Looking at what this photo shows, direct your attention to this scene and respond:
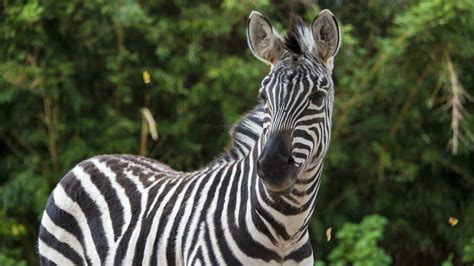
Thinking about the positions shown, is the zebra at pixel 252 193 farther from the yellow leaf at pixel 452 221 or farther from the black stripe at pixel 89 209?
the yellow leaf at pixel 452 221

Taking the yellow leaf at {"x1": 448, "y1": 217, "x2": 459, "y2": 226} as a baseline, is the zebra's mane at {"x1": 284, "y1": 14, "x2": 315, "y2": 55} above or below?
above

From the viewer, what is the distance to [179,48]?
987 centimetres

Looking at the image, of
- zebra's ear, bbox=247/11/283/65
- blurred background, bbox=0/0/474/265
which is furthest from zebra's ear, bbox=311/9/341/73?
blurred background, bbox=0/0/474/265

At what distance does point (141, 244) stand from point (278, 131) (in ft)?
4.65

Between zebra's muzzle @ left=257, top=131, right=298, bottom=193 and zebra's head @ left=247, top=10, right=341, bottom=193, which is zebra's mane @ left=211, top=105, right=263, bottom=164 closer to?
zebra's head @ left=247, top=10, right=341, bottom=193

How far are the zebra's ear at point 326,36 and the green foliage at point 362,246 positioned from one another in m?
3.17

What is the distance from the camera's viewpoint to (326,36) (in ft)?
15.9

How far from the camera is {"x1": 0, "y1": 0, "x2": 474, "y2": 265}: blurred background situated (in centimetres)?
954

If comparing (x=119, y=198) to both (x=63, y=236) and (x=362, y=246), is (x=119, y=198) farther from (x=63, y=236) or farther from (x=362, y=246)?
(x=362, y=246)

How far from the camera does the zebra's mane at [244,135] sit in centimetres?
518

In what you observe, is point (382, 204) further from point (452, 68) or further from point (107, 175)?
point (107, 175)

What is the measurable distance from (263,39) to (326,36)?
12.9 inches

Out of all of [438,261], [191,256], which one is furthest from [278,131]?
[438,261]

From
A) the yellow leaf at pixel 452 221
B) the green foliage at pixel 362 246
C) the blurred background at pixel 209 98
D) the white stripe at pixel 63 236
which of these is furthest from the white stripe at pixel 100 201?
the yellow leaf at pixel 452 221
